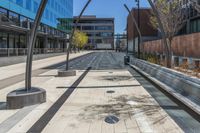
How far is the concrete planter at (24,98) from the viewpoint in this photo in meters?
8.48

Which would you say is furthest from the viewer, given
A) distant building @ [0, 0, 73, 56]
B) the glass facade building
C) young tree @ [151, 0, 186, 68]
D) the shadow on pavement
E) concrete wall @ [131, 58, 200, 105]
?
the glass facade building

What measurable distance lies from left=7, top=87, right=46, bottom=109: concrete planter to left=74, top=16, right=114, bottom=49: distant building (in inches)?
5761

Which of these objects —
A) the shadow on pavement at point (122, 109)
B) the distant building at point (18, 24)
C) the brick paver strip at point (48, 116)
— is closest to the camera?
the brick paver strip at point (48, 116)

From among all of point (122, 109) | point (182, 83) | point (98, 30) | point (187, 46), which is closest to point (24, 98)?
point (122, 109)

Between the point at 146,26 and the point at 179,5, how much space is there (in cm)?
4974

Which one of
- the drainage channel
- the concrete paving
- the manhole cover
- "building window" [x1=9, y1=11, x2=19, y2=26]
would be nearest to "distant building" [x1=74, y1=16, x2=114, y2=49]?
"building window" [x1=9, y1=11, x2=19, y2=26]

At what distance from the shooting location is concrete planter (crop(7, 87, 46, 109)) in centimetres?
848

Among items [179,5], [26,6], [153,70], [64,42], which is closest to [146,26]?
[64,42]

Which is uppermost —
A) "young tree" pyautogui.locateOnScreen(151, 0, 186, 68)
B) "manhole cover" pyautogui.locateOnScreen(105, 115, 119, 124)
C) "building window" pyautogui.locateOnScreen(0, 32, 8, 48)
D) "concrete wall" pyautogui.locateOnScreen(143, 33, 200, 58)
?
"young tree" pyautogui.locateOnScreen(151, 0, 186, 68)

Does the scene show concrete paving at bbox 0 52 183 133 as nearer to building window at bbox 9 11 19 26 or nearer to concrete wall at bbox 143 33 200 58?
concrete wall at bbox 143 33 200 58

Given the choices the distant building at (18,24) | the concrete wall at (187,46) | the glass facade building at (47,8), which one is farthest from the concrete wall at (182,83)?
the glass facade building at (47,8)

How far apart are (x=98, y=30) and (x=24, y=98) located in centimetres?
15293

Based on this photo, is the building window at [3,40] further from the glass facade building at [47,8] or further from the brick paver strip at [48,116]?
the brick paver strip at [48,116]

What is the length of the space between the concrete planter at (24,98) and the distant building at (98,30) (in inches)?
5761
